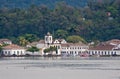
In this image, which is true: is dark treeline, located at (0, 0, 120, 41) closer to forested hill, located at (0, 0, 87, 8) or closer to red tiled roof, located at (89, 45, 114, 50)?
red tiled roof, located at (89, 45, 114, 50)

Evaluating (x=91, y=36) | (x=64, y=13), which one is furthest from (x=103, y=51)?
(x=64, y=13)

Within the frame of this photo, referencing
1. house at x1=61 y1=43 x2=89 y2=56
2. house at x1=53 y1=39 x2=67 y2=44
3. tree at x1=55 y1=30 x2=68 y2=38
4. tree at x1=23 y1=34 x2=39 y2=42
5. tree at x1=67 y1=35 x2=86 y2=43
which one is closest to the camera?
house at x1=61 y1=43 x2=89 y2=56

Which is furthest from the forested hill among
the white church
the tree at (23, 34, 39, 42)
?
the white church

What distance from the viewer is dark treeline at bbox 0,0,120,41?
336 ft

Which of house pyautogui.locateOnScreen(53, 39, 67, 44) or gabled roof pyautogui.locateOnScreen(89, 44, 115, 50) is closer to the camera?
gabled roof pyautogui.locateOnScreen(89, 44, 115, 50)

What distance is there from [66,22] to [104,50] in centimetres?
1606

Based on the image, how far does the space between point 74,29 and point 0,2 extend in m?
59.8

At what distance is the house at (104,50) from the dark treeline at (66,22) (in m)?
9.40

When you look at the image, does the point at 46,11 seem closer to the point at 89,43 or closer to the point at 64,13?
the point at 64,13

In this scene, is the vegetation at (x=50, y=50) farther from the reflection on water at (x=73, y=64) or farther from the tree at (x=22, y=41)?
the reflection on water at (x=73, y=64)

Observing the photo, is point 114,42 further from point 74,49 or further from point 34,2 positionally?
point 34,2

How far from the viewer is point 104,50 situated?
8938 centimetres

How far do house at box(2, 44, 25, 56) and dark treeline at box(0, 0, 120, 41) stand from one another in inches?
419

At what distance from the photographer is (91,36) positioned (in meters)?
103
